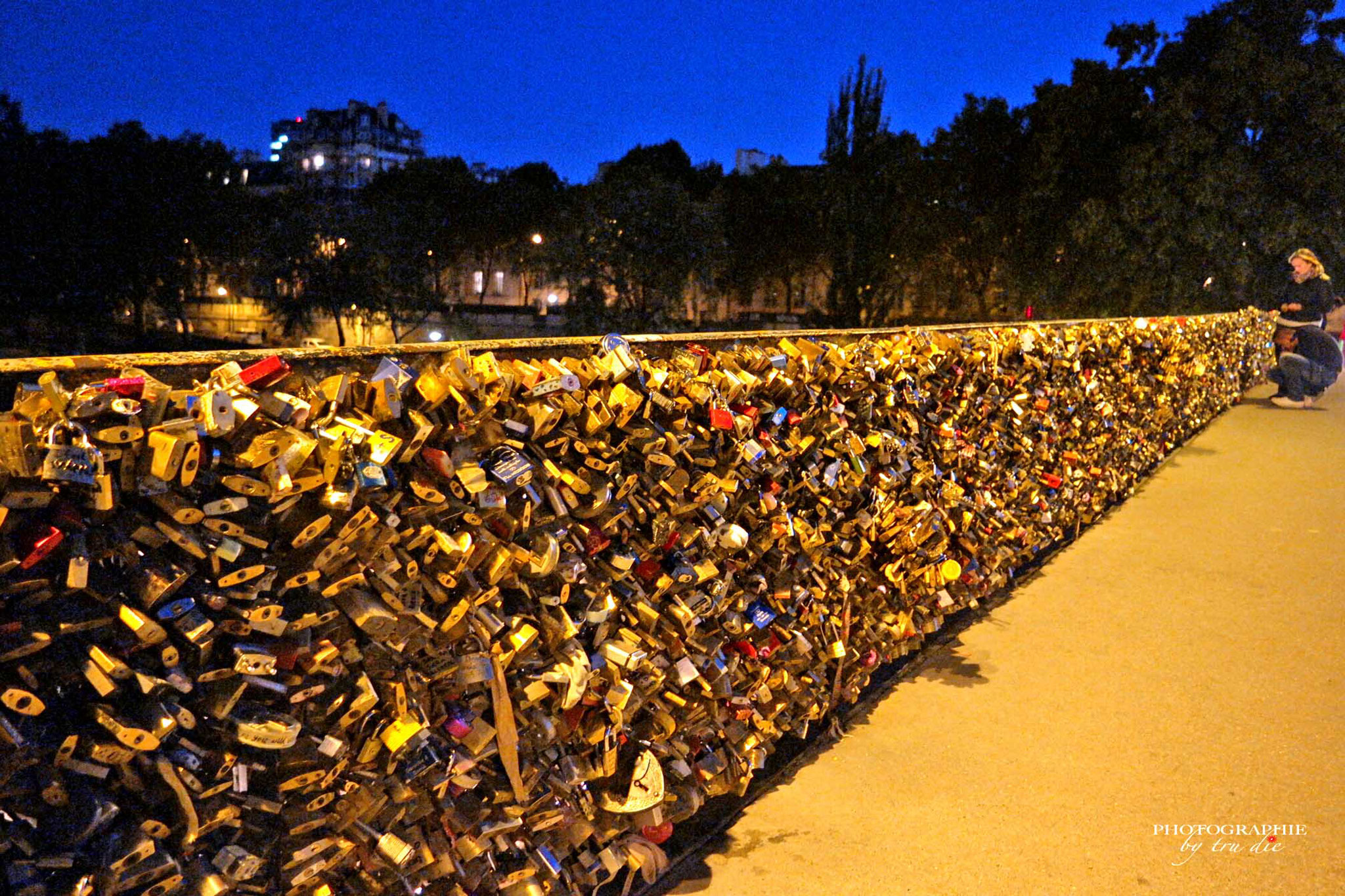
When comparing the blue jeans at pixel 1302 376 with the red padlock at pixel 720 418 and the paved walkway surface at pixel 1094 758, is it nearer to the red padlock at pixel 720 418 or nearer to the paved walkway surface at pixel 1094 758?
the paved walkway surface at pixel 1094 758

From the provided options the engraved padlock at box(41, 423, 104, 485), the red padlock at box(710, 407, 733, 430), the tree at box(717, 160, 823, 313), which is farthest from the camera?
the tree at box(717, 160, 823, 313)

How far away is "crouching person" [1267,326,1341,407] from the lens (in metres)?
15.1

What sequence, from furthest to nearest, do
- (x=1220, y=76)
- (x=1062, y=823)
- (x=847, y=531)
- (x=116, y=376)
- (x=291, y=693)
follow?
(x=1220, y=76) → (x=847, y=531) → (x=1062, y=823) → (x=291, y=693) → (x=116, y=376)

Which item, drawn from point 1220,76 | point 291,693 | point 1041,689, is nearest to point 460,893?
point 291,693

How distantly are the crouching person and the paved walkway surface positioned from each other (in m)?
10.6

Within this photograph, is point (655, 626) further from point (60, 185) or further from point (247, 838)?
point (60, 185)

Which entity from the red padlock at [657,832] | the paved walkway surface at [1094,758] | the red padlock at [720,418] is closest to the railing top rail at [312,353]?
the red padlock at [720,418]

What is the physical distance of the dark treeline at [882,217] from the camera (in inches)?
951

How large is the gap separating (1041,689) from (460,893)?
120 inches

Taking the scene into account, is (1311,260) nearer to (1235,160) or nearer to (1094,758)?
(1235,160)

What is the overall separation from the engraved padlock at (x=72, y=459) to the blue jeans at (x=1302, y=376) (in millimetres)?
17599

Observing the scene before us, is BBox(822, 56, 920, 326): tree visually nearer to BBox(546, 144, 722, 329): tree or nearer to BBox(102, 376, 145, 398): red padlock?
BBox(546, 144, 722, 329): tree

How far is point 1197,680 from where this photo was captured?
4430mm

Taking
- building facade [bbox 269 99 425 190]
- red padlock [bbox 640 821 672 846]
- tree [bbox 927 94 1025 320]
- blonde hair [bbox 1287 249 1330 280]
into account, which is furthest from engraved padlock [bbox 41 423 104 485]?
building facade [bbox 269 99 425 190]
